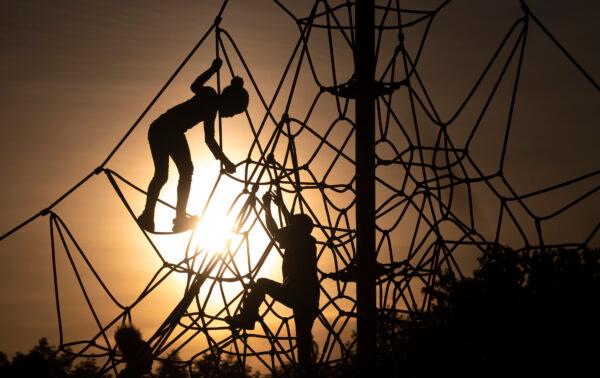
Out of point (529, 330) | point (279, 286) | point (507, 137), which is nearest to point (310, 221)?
point (279, 286)

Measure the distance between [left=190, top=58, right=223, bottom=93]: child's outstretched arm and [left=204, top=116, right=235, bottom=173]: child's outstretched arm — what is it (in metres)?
0.42

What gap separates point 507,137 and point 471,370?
3.20 metres

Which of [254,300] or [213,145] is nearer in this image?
[254,300]

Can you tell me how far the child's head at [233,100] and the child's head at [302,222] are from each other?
1464 mm

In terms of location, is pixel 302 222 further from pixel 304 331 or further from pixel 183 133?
pixel 183 133

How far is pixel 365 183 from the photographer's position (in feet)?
32.8

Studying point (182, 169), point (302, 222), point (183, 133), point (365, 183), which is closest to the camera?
point (365, 183)

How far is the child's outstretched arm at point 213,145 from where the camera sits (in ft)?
36.8

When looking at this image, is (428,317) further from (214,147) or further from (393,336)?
(214,147)

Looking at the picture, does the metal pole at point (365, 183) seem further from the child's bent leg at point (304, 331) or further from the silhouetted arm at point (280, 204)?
the silhouetted arm at point (280, 204)

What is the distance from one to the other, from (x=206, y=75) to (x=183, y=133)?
83cm

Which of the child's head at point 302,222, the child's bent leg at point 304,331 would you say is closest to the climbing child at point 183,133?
the child's head at point 302,222

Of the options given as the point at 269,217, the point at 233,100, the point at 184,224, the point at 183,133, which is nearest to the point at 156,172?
the point at 183,133

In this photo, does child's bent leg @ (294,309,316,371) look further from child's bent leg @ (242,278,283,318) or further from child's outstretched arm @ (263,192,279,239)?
child's outstretched arm @ (263,192,279,239)
